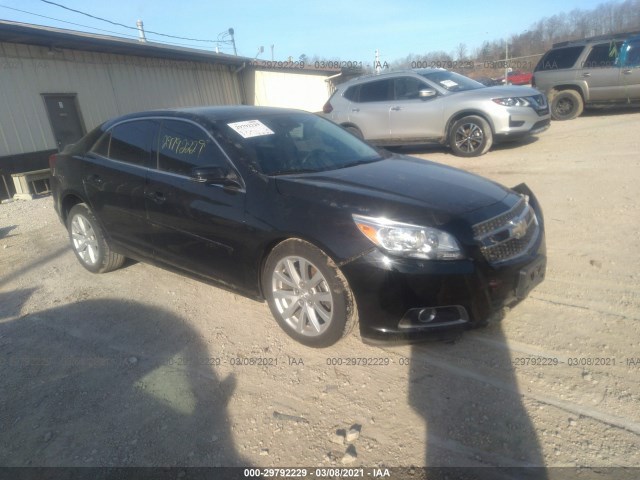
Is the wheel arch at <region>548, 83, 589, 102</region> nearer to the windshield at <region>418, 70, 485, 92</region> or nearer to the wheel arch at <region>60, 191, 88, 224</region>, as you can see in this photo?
the windshield at <region>418, 70, 485, 92</region>

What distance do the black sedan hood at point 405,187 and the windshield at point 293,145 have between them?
0.61 feet

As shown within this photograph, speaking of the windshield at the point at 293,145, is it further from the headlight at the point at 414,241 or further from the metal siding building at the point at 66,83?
the metal siding building at the point at 66,83

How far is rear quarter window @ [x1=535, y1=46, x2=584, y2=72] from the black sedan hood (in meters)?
11.2

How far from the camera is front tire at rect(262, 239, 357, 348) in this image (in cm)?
274

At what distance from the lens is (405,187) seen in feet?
9.82

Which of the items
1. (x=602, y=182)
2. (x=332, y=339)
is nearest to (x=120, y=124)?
(x=332, y=339)

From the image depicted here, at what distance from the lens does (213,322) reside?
3479 mm

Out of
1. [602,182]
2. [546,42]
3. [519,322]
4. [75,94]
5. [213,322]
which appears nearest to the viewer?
[519,322]

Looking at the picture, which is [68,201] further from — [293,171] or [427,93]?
[427,93]

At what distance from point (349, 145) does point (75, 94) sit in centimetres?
1167

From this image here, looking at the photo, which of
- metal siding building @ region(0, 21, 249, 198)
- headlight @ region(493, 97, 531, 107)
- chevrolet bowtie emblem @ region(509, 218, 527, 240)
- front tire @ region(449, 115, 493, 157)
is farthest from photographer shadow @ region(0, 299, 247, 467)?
metal siding building @ region(0, 21, 249, 198)

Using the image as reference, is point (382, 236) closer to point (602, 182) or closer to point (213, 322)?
point (213, 322)

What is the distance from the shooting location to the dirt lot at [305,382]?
2.18 meters

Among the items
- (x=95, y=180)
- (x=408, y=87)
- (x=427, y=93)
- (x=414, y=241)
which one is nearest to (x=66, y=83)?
(x=408, y=87)
